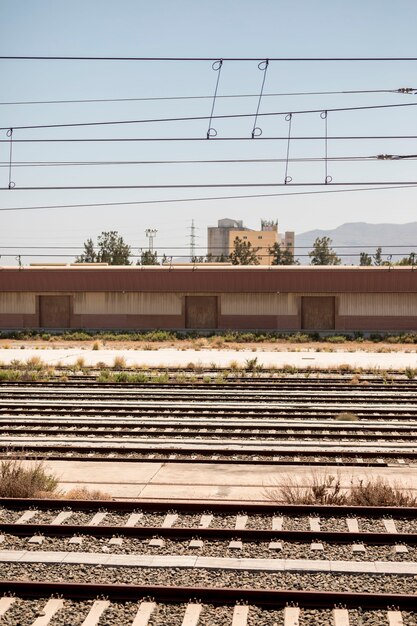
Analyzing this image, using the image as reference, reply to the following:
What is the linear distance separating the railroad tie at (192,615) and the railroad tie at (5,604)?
5.85ft

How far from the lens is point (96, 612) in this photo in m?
7.55

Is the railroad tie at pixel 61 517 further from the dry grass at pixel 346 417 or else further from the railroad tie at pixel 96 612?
the dry grass at pixel 346 417

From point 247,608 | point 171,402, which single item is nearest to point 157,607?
point 247,608

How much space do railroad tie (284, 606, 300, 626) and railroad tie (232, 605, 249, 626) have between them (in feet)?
1.25

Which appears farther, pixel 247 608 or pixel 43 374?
pixel 43 374

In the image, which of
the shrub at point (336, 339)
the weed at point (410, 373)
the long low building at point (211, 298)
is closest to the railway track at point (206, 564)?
the weed at point (410, 373)

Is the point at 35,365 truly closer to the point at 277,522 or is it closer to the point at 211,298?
the point at 211,298

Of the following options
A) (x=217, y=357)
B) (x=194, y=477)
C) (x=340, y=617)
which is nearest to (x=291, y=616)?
(x=340, y=617)

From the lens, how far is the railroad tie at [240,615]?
23.9ft

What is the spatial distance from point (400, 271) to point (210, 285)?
11744 millimetres

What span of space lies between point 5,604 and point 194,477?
522cm

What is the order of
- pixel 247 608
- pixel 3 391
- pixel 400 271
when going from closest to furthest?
pixel 247 608
pixel 3 391
pixel 400 271

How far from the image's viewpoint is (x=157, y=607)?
7.68 m

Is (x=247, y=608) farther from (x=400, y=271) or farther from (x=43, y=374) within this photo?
(x=400, y=271)
